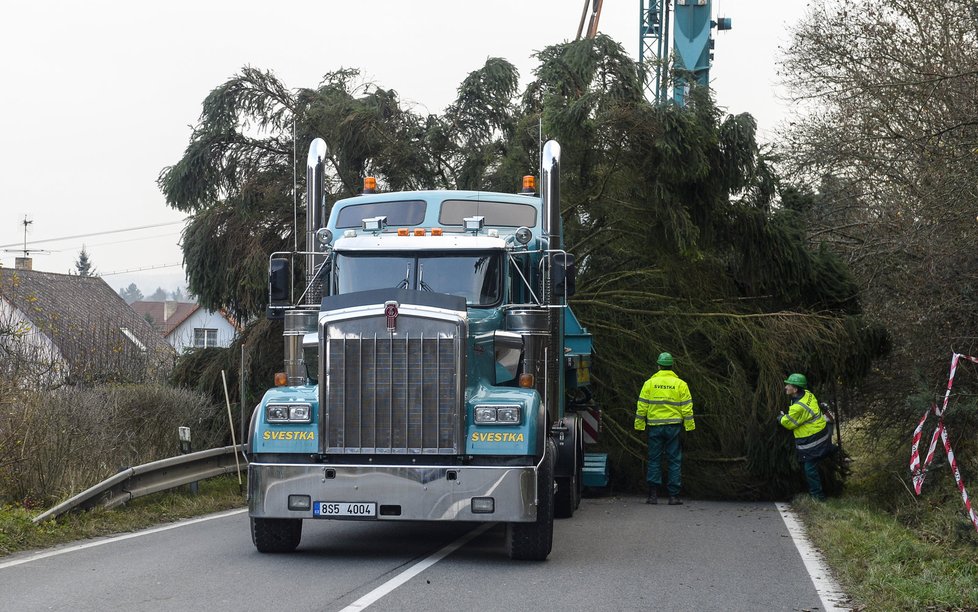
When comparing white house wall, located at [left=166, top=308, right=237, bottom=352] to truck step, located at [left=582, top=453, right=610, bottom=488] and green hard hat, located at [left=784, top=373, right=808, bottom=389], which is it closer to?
truck step, located at [left=582, top=453, right=610, bottom=488]

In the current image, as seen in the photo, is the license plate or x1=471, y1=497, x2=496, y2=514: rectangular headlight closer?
x1=471, y1=497, x2=496, y2=514: rectangular headlight

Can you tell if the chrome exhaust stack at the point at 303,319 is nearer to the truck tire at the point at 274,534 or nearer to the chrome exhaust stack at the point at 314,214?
the chrome exhaust stack at the point at 314,214

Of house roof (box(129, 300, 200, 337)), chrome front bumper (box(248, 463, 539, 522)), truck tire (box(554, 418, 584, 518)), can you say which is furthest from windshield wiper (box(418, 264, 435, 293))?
house roof (box(129, 300, 200, 337))

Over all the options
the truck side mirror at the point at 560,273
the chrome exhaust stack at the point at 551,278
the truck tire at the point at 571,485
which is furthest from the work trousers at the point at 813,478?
the truck side mirror at the point at 560,273

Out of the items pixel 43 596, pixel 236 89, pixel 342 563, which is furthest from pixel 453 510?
pixel 236 89

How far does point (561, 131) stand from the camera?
1720 cm

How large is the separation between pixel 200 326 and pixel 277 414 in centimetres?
6077

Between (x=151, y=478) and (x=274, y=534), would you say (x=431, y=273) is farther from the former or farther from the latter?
(x=151, y=478)

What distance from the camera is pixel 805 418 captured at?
15336 millimetres

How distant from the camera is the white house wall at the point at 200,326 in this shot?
69.6 feet

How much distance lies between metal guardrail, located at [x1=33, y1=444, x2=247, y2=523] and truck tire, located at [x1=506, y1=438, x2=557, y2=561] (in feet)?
14.5

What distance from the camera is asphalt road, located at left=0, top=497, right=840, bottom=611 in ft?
25.5

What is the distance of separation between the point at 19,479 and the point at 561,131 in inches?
351

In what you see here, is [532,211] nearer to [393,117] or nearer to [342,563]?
[342,563]
